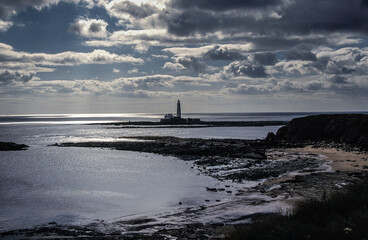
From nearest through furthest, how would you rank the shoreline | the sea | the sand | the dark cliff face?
the shoreline → the sea → the sand → the dark cliff face

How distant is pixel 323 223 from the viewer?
9.81 metres

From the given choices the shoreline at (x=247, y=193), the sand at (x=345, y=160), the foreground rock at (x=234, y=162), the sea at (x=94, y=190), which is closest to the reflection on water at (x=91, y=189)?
the sea at (x=94, y=190)

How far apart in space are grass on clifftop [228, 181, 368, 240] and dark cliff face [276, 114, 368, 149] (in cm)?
3360

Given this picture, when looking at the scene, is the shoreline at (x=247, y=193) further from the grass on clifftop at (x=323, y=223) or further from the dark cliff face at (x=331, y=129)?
the dark cliff face at (x=331, y=129)

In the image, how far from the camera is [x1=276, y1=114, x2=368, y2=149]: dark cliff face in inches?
1775

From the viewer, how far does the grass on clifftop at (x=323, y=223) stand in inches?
329

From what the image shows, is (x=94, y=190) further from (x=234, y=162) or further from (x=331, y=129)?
(x=331, y=129)

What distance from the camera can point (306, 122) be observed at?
180 feet

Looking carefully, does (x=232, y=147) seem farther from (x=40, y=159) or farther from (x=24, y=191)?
(x=24, y=191)

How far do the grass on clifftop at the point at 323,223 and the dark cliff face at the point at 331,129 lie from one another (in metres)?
33.6

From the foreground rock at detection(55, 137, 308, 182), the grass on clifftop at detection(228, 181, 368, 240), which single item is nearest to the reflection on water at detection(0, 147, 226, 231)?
the foreground rock at detection(55, 137, 308, 182)

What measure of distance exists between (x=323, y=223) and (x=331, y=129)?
44550 millimetres

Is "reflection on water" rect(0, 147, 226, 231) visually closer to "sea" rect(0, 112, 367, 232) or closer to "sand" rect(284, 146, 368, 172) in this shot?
"sea" rect(0, 112, 367, 232)

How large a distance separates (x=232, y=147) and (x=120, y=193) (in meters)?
25.9
